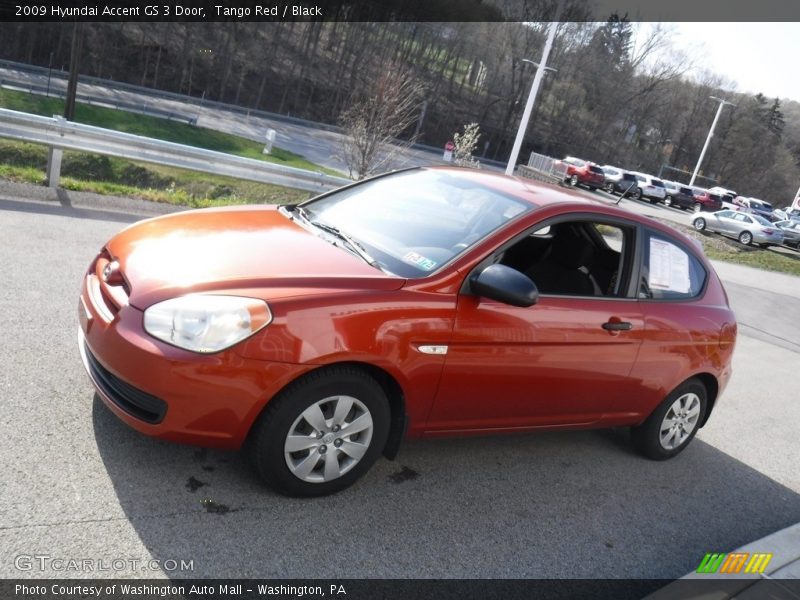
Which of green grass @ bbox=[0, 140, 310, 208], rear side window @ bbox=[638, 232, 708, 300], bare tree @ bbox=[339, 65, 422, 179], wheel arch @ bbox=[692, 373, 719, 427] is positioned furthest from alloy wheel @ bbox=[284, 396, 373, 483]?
bare tree @ bbox=[339, 65, 422, 179]

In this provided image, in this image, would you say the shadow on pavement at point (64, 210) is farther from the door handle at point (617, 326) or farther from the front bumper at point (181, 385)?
the door handle at point (617, 326)

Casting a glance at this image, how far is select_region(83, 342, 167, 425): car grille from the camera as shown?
3.11 metres

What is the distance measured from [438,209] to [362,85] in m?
67.2

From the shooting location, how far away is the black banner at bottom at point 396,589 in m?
2.55

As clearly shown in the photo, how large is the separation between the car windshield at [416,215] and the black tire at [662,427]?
1.87 meters

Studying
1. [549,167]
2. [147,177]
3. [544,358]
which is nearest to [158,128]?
[147,177]

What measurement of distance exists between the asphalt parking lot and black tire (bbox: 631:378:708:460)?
4.1 inches

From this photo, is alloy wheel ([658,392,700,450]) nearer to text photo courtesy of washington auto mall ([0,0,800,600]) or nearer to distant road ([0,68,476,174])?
text photo courtesy of washington auto mall ([0,0,800,600])

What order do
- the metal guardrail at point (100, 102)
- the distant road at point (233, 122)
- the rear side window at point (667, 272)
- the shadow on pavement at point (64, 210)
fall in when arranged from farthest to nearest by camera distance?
the distant road at point (233, 122)
the metal guardrail at point (100, 102)
the shadow on pavement at point (64, 210)
the rear side window at point (667, 272)

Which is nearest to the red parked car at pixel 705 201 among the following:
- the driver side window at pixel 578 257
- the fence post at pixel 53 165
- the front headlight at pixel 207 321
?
the fence post at pixel 53 165

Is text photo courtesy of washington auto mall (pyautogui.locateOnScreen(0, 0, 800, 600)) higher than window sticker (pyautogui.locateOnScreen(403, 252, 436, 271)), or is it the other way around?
window sticker (pyautogui.locateOnScreen(403, 252, 436, 271))

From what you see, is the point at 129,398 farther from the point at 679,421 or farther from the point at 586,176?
the point at 586,176

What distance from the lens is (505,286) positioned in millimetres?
3496

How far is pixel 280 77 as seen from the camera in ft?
210
